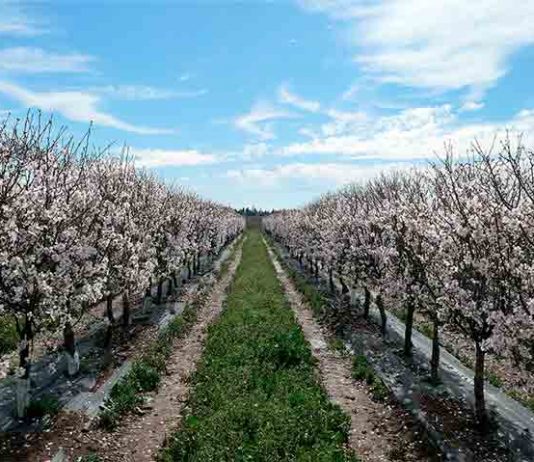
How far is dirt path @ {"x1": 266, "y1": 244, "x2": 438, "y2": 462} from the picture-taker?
15.7m

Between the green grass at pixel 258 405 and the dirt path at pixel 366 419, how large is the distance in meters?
0.63

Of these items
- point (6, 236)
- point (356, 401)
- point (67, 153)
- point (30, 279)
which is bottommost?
point (356, 401)

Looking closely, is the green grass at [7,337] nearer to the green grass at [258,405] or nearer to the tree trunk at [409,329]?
the green grass at [258,405]

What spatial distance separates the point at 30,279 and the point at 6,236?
5.66ft

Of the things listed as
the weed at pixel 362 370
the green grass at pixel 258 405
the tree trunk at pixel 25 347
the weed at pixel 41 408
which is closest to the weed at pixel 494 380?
the weed at pixel 362 370

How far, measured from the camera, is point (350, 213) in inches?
1414

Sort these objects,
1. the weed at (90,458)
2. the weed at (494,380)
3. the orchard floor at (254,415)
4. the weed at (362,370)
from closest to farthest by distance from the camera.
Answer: the weed at (90,458) < the orchard floor at (254,415) < the weed at (494,380) < the weed at (362,370)

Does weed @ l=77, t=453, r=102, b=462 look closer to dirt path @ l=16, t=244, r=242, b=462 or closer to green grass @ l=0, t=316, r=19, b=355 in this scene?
dirt path @ l=16, t=244, r=242, b=462

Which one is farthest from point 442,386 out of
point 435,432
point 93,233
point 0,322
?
point 0,322

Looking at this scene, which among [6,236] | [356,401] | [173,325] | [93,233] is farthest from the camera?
[173,325]

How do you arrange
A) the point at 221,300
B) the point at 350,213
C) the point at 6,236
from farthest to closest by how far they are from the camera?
the point at 221,300 → the point at 350,213 → the point at 6,236

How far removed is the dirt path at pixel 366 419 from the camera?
1573 centimetres

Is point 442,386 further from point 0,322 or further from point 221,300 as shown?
point 221,300

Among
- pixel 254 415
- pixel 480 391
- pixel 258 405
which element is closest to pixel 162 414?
pixel 258 405
